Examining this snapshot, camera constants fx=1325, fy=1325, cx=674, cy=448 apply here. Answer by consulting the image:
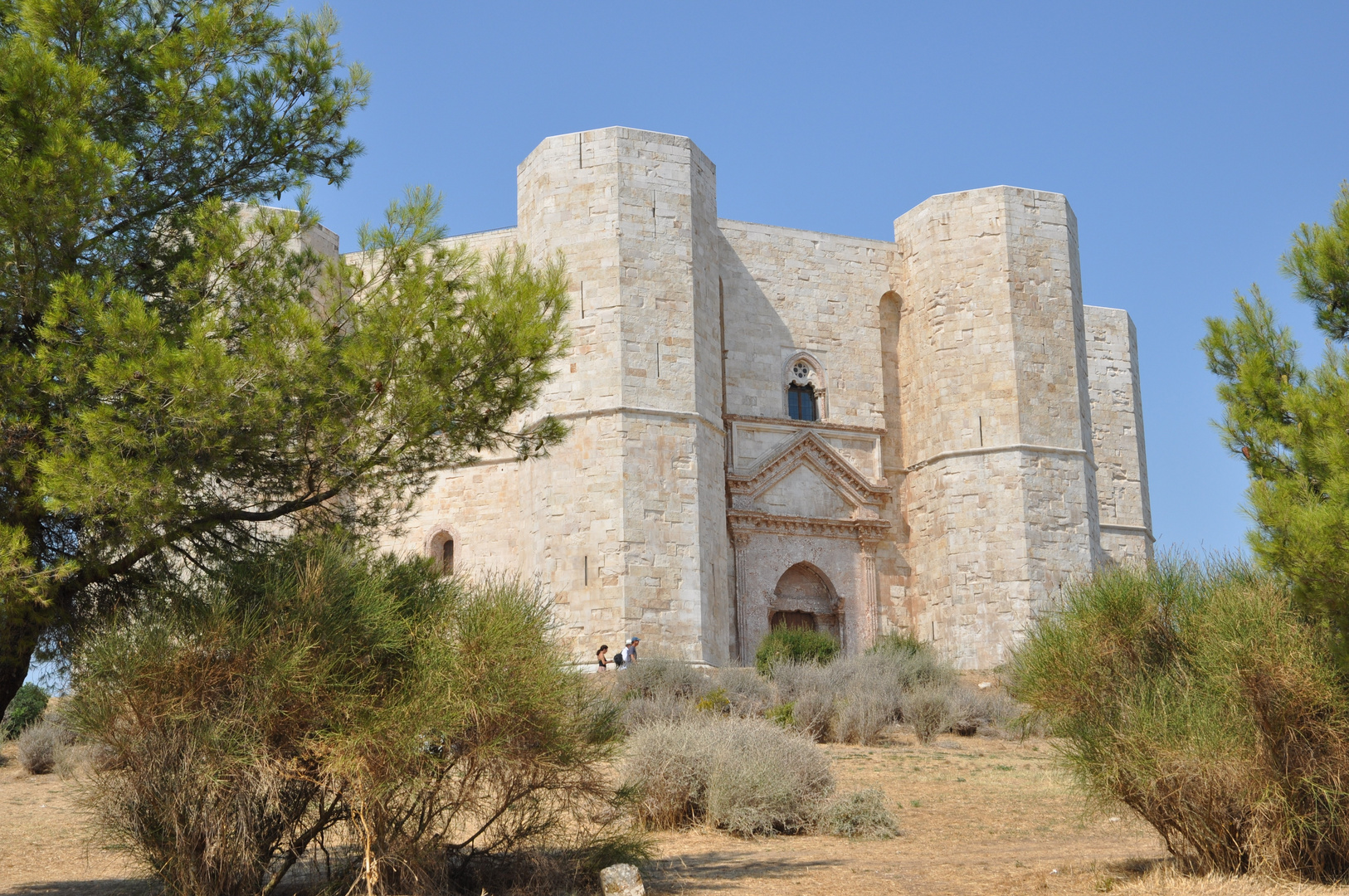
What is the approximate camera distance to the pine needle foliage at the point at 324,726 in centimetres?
618

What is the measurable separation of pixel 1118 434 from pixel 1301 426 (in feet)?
69.5

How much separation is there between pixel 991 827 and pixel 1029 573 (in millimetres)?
10795

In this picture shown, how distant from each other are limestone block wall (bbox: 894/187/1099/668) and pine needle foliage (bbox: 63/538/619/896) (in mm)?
14551

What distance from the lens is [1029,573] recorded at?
66.4 ft

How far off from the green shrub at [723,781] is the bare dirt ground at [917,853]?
0.52 ft

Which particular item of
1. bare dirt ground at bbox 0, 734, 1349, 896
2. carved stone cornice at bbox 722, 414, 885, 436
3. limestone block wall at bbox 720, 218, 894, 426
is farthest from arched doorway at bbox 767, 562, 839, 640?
bare dirt ground at bbox 0, 734, 1349, 896

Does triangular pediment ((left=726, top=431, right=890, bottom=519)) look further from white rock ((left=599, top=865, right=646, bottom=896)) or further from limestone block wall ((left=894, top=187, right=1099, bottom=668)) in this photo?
white rock ((left=599, top=865, right=646, bottom=896))

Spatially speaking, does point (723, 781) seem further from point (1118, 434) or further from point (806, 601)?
point (1118, 434)

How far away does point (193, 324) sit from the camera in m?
6.41

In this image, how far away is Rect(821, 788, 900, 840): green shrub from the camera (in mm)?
9320

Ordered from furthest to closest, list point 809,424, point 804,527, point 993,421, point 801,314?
1. point 801,314
2. point 809,424
3. point 804,527
4. point 993,421

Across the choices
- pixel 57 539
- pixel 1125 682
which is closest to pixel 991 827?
pixel 1125 682

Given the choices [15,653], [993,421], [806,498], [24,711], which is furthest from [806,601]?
[15,653]

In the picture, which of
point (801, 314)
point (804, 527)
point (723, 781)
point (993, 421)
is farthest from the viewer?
point (801, 314)
